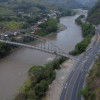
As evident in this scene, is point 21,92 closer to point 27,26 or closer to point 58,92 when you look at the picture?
point 58,92

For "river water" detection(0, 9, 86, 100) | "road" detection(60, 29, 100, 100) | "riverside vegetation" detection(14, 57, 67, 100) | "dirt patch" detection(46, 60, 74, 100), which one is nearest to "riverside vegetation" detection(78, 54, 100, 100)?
"road" detection(60, 29, 100, 100)

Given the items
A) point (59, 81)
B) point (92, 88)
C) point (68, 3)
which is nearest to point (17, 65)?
point (59, 81)

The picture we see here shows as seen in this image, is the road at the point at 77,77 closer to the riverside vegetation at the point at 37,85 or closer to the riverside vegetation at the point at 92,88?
the riverside vegetation at the point at 92,88

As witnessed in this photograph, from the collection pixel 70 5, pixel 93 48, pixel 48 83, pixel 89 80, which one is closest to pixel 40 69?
pixel 48 83

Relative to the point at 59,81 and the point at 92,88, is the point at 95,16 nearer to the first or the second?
the point at 59,81

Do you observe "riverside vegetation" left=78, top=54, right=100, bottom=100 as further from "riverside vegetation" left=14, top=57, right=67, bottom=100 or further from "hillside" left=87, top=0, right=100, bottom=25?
"hillside" left=87, top=0, right=100, bottom=25

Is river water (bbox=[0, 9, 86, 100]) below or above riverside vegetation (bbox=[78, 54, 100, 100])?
below
